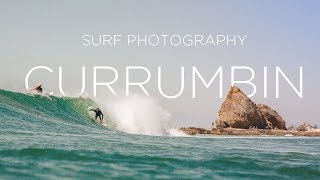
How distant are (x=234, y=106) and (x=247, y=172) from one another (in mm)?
70249

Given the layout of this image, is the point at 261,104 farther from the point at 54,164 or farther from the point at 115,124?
the point at 54,164

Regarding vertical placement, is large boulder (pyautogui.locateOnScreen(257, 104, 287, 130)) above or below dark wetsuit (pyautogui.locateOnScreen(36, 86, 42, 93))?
below

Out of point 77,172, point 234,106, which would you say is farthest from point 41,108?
point 234,106

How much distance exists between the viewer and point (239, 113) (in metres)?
77.6

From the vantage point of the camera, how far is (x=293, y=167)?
10.2m

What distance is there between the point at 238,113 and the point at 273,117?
9.72 meters

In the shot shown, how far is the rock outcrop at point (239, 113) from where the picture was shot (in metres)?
77.3

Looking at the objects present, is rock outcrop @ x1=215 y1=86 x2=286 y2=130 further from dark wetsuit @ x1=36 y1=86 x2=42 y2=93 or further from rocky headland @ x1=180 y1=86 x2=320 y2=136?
dark wetsuit @ x1=36 y1=86 x2=42 y2=93

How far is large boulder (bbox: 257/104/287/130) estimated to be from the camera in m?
83.5

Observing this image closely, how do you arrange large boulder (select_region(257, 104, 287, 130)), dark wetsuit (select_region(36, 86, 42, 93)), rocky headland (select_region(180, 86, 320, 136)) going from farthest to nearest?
large boulder (select_region(257, 104, 287, 130))
rocky headland (select_region(180, 86, 320, 136))
dark wetsuit (select_region(36, 86, 42, 93))

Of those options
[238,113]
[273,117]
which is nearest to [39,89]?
[238,113]

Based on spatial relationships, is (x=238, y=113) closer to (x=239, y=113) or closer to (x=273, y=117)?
(x=239, y=113)

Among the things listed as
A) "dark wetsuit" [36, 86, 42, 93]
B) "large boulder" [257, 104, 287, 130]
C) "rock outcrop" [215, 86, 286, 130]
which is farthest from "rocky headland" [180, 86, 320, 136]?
"dark wetsuit" [36, 86, 42, 93]

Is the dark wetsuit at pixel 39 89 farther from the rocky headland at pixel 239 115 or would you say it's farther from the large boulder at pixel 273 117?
the large boulder at pixel 273 117
